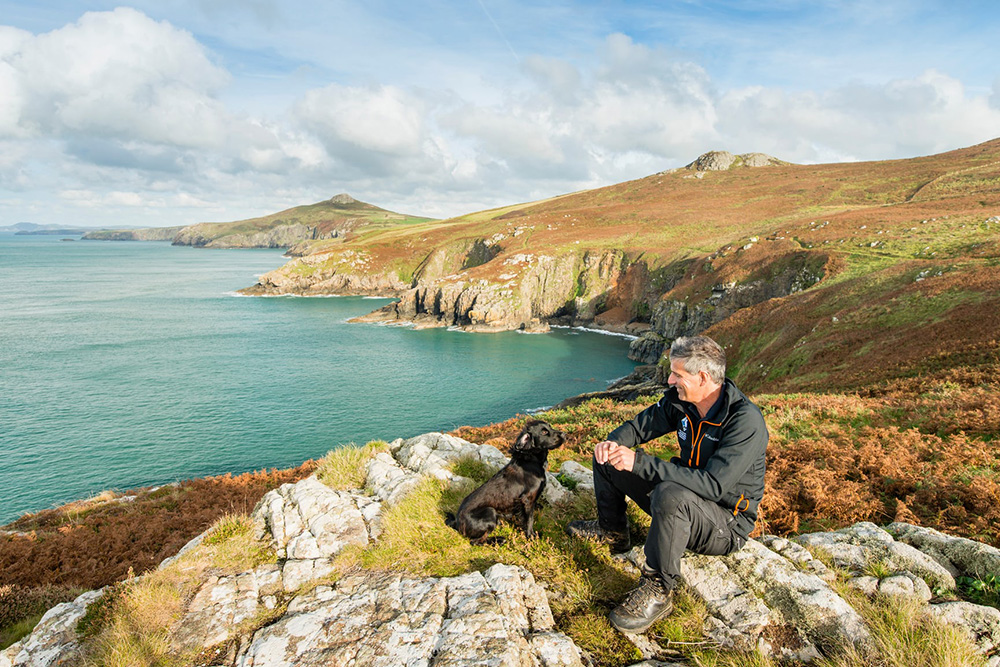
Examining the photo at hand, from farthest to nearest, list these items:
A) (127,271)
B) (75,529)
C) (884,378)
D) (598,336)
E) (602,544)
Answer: (127,271), (598,336), (884,378), (75,529), (602,544)

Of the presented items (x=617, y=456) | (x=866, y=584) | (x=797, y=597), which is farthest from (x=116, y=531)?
(x=866, y=584)

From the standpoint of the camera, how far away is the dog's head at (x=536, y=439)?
6602 mm

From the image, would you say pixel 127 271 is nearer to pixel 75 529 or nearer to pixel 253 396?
pixel 253 396

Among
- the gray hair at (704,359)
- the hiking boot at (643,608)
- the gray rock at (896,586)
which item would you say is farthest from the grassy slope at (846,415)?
the gray hair at (704,359)

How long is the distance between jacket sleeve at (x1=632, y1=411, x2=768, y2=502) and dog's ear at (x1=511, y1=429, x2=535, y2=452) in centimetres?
193

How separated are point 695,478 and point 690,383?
42.3 inches

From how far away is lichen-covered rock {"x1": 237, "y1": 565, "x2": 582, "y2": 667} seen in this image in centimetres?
446

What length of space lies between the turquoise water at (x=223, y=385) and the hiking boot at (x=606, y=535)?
29.2 meters

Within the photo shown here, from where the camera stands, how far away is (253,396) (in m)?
43.1

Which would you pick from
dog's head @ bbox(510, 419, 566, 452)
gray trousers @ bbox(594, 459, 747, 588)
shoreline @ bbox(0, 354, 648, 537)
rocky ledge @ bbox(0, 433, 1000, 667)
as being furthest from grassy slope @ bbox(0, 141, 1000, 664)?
dog's head @ bbox(510, 419, 566, 452)

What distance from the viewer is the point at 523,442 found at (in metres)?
6.58

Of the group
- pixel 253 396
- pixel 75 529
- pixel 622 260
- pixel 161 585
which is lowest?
pixel 253 396

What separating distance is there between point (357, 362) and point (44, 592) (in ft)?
160

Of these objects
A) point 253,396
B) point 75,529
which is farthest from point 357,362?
point 75,529
